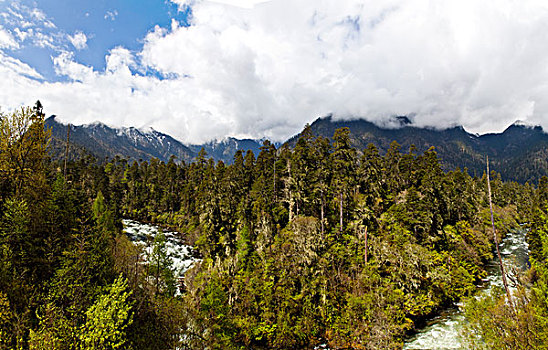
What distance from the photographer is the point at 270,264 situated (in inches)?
1233


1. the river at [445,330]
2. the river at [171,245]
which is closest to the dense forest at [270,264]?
the river at [445,330]

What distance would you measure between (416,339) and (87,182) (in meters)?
87.2

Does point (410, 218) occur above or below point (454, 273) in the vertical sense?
above

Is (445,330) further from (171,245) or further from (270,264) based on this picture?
(171,245)

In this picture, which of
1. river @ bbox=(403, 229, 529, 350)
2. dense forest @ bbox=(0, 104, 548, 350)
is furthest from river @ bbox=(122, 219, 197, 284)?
river @ bbox=(403, 229, 529, 350)

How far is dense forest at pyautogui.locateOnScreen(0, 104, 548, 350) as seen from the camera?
49.4 feet

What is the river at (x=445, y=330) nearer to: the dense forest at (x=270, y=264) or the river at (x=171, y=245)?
the dense forest at (x=270, y=264)

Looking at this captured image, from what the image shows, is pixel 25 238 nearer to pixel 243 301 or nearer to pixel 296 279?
pixel 243 301

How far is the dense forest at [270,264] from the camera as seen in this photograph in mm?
15062

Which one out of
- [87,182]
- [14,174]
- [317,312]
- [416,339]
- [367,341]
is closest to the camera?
[14,174]

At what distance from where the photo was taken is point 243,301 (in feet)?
99.3

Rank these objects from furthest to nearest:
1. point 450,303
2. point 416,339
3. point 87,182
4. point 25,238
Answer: point 87,182, point 450,303, point 416,339, point 25,238

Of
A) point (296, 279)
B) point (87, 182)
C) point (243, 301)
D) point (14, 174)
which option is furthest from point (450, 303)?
point (87, 182)

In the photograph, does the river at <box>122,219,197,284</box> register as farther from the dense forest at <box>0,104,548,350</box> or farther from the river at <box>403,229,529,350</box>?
the river at <box>403,229,529,350</box>
